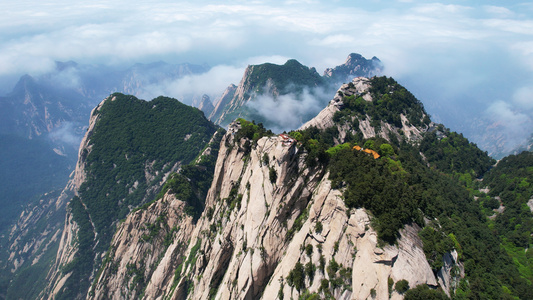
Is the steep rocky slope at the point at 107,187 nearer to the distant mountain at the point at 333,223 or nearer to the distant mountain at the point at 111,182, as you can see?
the distant mountain at the point at 111,182

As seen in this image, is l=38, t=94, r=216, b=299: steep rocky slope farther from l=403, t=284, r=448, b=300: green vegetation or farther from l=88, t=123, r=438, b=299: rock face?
l=403, t=284, r=448, b=300: green vegetation

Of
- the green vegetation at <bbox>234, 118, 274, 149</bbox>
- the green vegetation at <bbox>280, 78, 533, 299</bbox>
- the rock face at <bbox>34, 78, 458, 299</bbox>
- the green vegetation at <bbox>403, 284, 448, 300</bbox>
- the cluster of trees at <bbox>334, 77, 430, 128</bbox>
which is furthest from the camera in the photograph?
the cluster of trees at <bbox>334, 77, 430, 128</bbox>

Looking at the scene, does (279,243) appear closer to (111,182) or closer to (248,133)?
(248,133)

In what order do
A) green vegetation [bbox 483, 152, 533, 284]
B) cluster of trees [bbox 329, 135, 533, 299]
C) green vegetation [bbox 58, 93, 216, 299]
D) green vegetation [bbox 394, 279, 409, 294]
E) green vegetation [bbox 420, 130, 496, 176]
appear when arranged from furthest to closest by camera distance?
1. green vegetation [bbox 58, 93, 216, 299]
2. green vegetation [bbox 420, 130, 496, 176]
3. green vegetation [bbox 483, 152, 533, 284]
4. cluster of trees [bbox 329, 135, 533, 299]
5. green vegetation [bbox 394, 279, 409, 294]

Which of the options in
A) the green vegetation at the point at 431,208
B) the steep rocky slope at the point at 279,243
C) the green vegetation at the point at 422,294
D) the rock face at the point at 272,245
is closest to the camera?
the green vegetation at the point at 422,294

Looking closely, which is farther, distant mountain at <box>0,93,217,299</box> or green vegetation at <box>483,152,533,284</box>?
distant mountain at <box>0,93,217,299</box>

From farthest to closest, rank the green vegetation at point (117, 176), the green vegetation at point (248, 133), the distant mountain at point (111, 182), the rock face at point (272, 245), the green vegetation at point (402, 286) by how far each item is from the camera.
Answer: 1. the green vegetation at point (117, 176)
2. the distant mountain at point (111, 182)
3. the green vegetation at point (248, 133)
4. the rock face at point (272, 245)
5. the green vegetation at point (402, 286)

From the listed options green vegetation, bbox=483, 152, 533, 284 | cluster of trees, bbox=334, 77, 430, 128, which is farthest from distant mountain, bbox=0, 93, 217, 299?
green vegetation, bbox=483, 152, 533, 284

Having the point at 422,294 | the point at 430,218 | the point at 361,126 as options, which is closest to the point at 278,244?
the point at 422,294

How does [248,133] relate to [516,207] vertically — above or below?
above

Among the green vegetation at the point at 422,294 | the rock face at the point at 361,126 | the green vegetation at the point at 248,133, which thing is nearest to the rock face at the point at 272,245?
the green vegetation at the point at 248,133

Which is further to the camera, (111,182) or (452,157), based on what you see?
(111,182)
